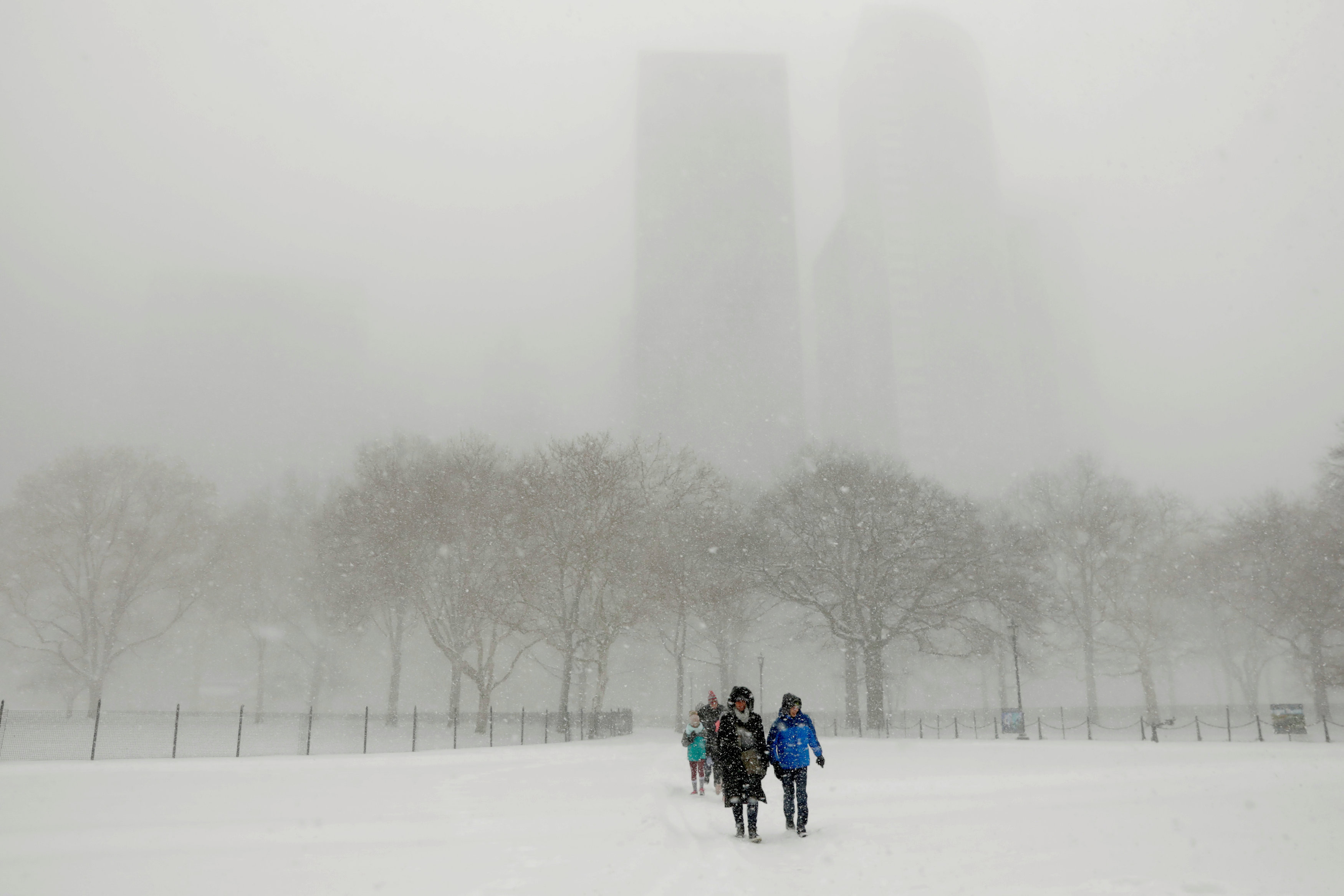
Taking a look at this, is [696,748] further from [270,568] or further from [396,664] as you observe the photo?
[270,568]

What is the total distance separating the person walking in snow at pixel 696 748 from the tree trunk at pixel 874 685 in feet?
82.3

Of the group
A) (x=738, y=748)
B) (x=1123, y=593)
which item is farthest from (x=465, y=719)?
(x=738, y=748)

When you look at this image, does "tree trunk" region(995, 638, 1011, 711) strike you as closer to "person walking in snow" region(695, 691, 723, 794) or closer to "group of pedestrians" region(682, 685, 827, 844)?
"person walking in snow" region(695, 691, 723, 794)

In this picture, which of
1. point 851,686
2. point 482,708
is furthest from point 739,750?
point 851,686

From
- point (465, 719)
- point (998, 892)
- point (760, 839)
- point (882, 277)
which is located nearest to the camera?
point (998, 892)

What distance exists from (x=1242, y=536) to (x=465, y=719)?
147 ft

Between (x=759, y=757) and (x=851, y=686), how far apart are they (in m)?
34.1

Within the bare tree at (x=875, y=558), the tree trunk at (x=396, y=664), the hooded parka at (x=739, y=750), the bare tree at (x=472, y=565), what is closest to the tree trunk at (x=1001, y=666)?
the bare tree at (x=875, y=558)

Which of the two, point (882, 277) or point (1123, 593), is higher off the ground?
point (882, 277)

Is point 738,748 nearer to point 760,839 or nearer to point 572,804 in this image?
point 760,839

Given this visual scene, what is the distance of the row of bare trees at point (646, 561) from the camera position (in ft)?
130

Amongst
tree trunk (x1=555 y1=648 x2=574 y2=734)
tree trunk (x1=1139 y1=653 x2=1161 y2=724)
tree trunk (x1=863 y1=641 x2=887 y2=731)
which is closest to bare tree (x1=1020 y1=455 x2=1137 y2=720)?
tree trunk (x1=1139 y1=653 x2=1161 y2=724)

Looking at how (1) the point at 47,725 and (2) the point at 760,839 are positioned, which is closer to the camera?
(2) the point at 760,839

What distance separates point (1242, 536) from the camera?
4478cm
